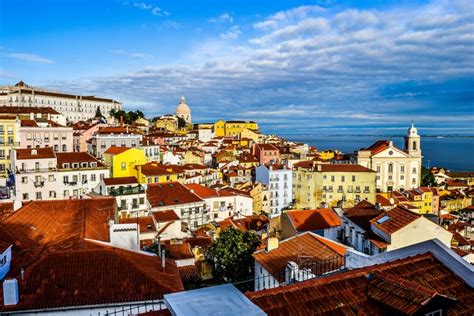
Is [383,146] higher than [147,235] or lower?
higher

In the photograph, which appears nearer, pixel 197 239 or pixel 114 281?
pixel 114 281

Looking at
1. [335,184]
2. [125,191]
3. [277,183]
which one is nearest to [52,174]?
[125,191]

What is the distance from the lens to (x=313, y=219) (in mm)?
21281

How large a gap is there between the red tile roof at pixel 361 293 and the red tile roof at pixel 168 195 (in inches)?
997

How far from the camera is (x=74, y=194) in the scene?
118 ft

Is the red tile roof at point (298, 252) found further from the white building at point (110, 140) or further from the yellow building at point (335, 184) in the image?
the white building at point (110, 140)

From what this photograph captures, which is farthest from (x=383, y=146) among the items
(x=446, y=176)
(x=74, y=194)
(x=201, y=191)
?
(x=74, y=194)

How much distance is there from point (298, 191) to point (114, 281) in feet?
138

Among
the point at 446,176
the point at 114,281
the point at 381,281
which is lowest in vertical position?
Result: the point at 446,176

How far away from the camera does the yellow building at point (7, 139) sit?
41.0m

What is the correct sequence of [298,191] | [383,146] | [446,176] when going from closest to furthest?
[298,191] → [383,146] → [446,176]

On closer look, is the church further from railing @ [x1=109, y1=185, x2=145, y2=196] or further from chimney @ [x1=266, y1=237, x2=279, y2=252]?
chimney @ [x1=266, y1=237, x2=279, y2=252]

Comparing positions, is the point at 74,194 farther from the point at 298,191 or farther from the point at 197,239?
the point at 298,191

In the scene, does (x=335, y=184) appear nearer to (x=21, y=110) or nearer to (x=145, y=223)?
(x=145, y=223)
